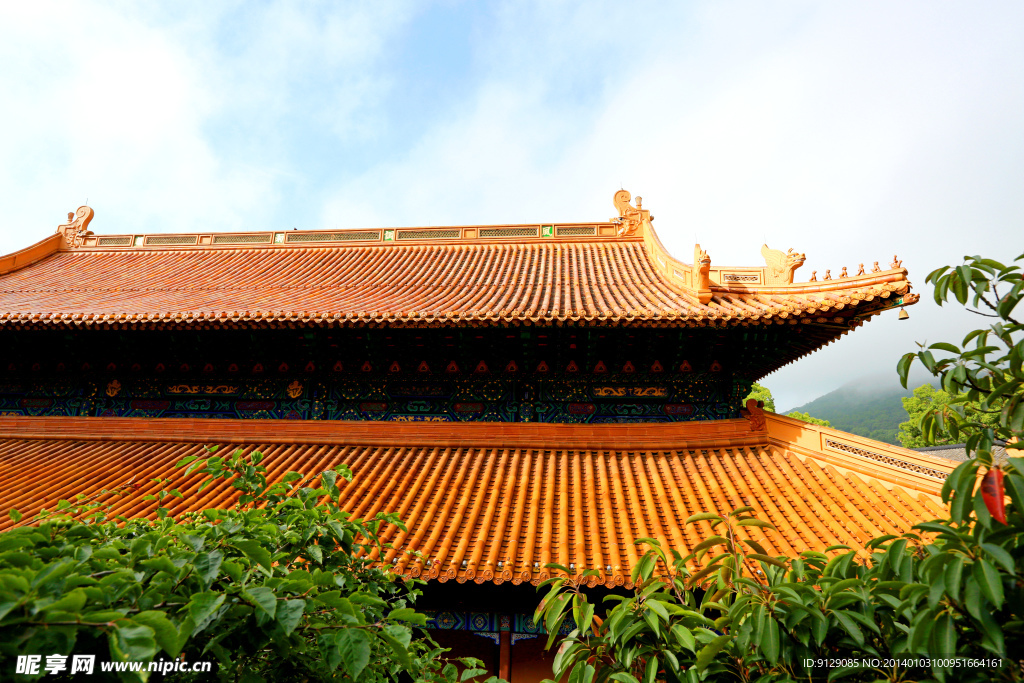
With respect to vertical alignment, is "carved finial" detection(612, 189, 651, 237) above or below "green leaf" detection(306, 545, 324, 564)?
above

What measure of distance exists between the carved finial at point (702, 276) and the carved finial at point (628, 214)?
3568mm

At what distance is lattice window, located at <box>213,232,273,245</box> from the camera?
1079 cm

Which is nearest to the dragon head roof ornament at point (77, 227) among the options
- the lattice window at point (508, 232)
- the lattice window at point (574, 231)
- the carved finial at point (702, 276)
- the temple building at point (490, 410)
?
the temple building at point (490, 410)

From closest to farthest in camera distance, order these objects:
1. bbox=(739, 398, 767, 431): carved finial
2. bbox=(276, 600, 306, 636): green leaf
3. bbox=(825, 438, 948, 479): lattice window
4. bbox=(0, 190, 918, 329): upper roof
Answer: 1. bbox=(276, 600, 306, 636): green leaf
2. bbox=(825, 438, 948, 479): lattice window
3. bbox=(0, 190, 918, 329): upper roof
4. bbox=(739, 398, 767, 431): carved finial

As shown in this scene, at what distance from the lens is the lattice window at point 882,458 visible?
16.4 feet

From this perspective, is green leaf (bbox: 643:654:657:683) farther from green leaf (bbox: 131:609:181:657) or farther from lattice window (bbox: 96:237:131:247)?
lattice window (bbox: 96:237:131:247)

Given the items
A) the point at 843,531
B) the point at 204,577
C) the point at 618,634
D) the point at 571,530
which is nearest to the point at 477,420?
the point at 571,530

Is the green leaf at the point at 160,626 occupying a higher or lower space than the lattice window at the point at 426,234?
lower

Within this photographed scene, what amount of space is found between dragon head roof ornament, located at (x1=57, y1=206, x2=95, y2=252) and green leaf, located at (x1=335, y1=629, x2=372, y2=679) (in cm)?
1298

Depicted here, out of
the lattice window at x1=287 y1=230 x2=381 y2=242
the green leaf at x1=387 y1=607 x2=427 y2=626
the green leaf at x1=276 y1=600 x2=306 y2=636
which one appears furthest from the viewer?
the lattice window at x1=287 y1=230 x2=381 y2=242

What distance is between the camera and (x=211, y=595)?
1361mm

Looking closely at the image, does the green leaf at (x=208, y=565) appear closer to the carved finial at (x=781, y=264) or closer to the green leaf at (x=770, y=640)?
the green leaf at (x=770, y=640)

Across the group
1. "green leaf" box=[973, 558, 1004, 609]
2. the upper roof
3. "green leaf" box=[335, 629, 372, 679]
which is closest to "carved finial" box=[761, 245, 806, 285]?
the upper roof

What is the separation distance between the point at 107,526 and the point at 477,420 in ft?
15.1
